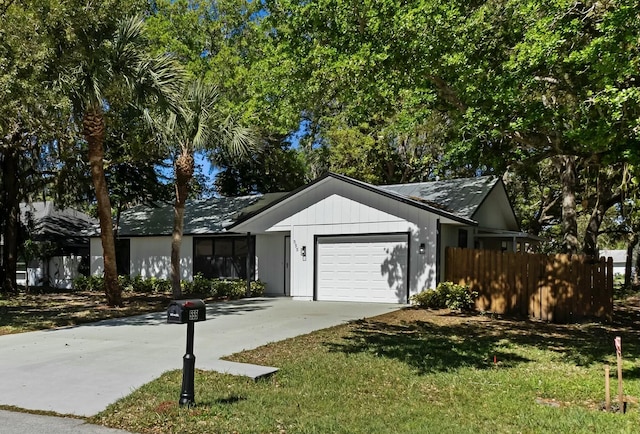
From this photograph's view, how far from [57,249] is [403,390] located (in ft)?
75.3

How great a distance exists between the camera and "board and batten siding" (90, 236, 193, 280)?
21.2 metres

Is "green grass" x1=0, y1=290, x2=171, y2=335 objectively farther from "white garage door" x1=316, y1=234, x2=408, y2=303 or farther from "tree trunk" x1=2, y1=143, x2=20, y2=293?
"white garage door" x1=316, y1=234, x2=408, y2=303

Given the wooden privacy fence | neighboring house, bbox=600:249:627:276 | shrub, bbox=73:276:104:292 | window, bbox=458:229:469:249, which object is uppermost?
window, bbox=458:229:469:249

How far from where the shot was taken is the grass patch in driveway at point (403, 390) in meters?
5.09

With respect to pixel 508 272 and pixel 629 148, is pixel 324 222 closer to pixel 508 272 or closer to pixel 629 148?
pixel 508 272

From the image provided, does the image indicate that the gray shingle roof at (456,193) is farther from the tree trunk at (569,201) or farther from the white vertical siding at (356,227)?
the tree trunk at (569,201)

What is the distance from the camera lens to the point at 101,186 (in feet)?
45.6

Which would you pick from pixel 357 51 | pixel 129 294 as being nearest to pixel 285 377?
pixel 357 51

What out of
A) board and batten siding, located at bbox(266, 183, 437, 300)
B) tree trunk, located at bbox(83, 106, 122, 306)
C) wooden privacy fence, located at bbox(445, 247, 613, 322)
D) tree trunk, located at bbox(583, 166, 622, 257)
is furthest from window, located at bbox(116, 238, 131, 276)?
tree trunk, located at bbox(583, 166, 622, 257)

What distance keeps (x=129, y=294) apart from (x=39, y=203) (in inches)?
539

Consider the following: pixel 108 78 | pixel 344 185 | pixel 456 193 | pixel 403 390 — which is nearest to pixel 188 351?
pixel 403 390

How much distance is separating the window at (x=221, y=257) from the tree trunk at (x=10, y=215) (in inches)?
261

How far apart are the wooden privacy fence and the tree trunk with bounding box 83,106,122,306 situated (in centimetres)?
963

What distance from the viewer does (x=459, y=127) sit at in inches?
428
